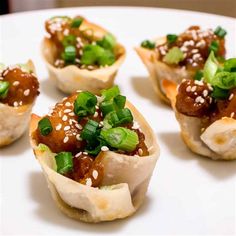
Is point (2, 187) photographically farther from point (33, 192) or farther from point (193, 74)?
point (193, 74)

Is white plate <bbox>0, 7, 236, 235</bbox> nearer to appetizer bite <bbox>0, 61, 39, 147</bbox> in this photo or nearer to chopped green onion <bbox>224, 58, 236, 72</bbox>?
appetizer bite <bbox>0, 61, 39, 147</bbox>

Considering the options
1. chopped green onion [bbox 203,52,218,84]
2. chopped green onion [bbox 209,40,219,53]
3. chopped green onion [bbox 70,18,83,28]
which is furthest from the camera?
chopped green onion [bbox 70,18,83,28]

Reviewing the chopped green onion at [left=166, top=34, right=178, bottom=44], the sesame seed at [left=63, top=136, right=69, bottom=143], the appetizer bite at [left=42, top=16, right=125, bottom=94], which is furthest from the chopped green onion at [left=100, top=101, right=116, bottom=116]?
the chopped green onion at [left=166, top=34, right=178, bottom=44]

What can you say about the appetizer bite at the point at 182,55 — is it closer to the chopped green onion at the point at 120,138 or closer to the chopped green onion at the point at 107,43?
the chopped green onion at the point at 107,43

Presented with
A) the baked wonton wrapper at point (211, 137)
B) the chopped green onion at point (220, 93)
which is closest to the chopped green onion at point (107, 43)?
the baked wonton wrapper at point (211, 137)

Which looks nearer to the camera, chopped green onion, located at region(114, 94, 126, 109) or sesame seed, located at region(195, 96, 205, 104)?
chopped green onion, located at region(114, 94, 126, 109)

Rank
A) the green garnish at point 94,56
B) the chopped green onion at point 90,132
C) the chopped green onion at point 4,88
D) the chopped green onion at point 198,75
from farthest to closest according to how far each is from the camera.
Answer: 1. the green garnish at point 94,56
2. the chopped green onion at point 198,75
3. the chopped green onion at point 4,88
4. the chopped green onion at point 90,132
